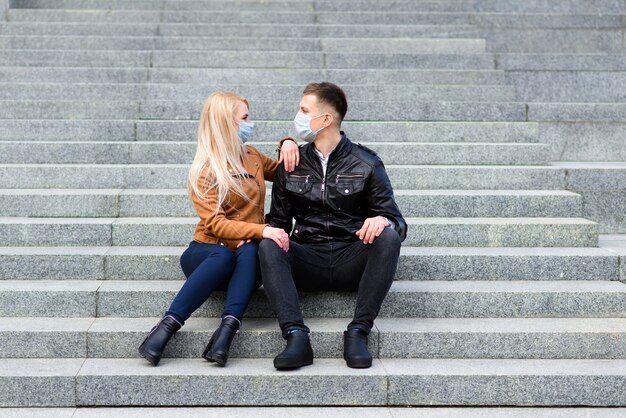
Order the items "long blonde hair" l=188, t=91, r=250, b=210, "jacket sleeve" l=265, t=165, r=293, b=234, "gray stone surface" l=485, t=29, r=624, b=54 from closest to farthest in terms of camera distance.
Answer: "long blonde hair" l=188, t=91, r=250, b=210 < "jacket sleeve" l=265, t=165, r=293, b=234 < "gray stone surface" l=485, t=29, r=624, b=54

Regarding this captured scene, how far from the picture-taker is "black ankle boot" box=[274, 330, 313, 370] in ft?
14.8

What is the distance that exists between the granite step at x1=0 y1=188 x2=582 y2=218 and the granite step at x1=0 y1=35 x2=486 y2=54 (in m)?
2.81

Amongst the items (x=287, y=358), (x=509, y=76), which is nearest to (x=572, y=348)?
(x=287, y=358)

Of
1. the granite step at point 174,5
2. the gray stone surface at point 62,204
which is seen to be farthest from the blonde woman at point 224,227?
the granite step at point 174,5

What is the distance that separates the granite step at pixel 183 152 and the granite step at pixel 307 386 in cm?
248

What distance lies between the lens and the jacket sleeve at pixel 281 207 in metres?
5.14

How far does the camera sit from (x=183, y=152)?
22.3 ft

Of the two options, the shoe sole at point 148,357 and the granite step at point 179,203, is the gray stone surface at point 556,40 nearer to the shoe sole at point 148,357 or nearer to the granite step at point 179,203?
the granite step at point 179,203

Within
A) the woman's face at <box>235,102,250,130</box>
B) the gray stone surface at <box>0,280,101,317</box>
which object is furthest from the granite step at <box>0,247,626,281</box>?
the woman's face at <box>235,102,250,130</box>

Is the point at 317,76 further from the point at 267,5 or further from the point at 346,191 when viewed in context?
the point at 346,191

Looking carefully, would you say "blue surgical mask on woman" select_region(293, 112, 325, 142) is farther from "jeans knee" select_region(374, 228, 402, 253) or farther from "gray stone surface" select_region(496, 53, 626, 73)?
"gray stone surface" select_region(496, 53, 626, 73)

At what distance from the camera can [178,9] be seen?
9.60 metres

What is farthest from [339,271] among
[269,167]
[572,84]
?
[572,84]

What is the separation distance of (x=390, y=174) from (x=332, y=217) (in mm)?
1586
